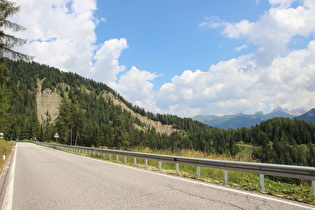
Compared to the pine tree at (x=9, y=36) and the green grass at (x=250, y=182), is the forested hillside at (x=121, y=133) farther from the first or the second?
the green grass at (x=250, y=182)

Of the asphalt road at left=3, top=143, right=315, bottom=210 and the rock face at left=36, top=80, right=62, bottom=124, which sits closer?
the asphalt road at left=3, top=143, right=315, bottom=210

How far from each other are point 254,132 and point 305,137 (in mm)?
35037

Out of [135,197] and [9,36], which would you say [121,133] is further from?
[135,197]

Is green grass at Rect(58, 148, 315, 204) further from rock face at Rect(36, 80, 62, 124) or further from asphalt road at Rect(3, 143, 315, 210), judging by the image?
rock face at Rect(36, 80, 62, 124)

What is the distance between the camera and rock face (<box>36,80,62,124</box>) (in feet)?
547

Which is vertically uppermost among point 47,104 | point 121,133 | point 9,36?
point 47,104

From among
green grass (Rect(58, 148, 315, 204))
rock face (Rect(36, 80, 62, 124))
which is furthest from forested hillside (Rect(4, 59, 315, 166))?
green grass (Rect(58, 148, 315, 204))

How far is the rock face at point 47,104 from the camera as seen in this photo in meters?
167

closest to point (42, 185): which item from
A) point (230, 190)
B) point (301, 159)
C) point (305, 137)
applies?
point (230, 190)

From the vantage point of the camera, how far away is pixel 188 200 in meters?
5.15

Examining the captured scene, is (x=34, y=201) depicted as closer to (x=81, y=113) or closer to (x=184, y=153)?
(x=184, y=153)

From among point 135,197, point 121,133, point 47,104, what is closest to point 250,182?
point 135,197

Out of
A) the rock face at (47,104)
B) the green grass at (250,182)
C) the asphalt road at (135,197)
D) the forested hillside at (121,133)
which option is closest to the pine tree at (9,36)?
the forested hillside at (121,133)

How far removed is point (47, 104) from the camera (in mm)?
179875
